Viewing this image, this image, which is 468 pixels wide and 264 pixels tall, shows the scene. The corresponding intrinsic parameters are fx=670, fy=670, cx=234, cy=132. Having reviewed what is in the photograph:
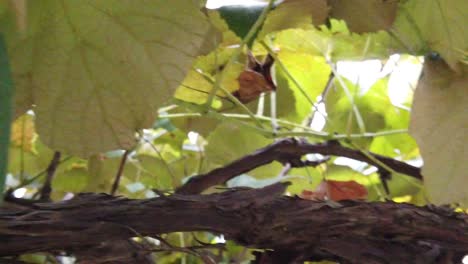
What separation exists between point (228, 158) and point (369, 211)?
20 centimetres

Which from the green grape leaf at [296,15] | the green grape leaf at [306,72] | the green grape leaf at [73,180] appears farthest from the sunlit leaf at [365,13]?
the green grape leaf at [73,180]

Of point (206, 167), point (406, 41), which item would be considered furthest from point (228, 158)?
point (406, 41)

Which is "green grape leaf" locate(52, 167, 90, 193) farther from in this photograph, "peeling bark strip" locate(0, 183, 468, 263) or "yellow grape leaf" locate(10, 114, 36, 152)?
"peeling bark strip" locate(0, 183, 468, 263)

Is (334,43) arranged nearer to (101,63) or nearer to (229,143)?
(229,143)

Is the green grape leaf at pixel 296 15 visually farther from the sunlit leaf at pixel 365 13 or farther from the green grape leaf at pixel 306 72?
the green grape leaf at pixel 306 72

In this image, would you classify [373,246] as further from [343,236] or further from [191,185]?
[191,185]

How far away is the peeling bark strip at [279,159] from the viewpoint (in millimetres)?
405

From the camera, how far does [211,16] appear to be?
34 centimetres

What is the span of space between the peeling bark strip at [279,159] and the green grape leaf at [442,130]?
0.20 feet

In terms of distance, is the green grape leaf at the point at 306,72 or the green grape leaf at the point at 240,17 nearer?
the green grape leaf at the point at 240,17

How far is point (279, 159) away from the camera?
0.44 metres

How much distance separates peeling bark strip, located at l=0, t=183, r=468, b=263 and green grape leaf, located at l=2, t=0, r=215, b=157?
3cm

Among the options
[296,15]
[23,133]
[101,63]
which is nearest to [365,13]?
[296,15]

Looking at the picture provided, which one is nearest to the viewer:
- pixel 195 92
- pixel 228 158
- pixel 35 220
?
pixel 35 220
